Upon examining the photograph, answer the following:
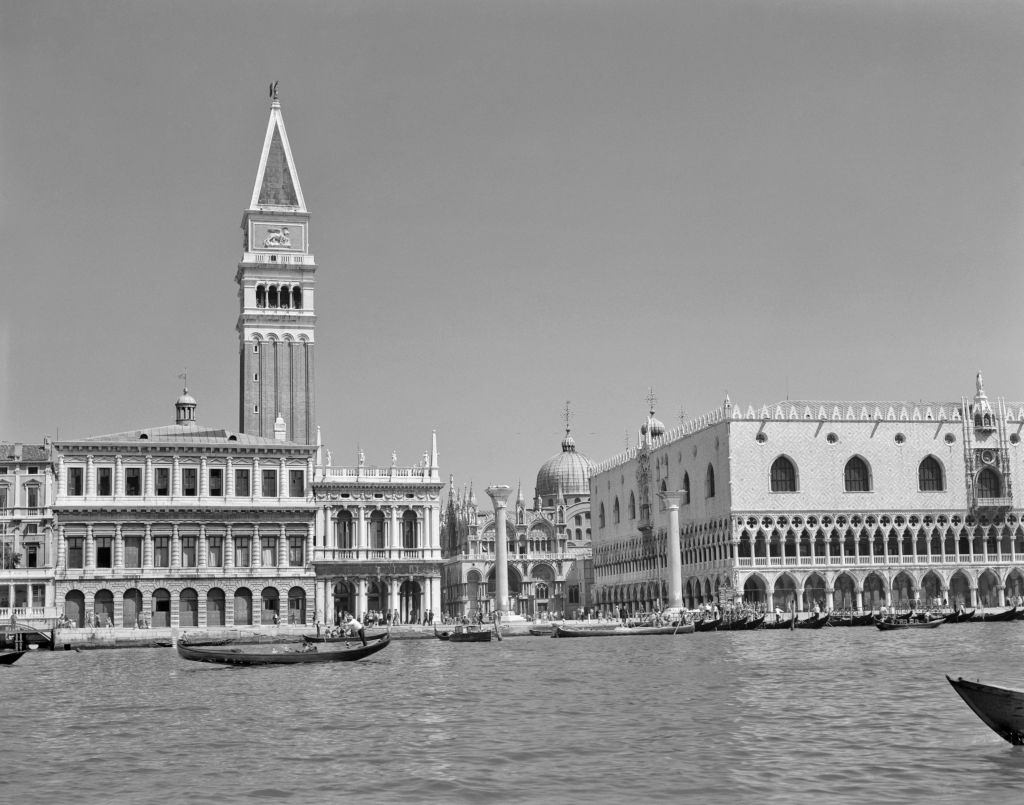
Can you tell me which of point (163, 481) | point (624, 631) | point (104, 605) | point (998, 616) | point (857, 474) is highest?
point (857, 474)

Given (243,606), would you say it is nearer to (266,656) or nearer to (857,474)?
(266,656)

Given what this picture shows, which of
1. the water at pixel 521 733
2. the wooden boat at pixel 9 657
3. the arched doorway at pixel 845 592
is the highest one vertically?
the arched doorway at pixel 845 592

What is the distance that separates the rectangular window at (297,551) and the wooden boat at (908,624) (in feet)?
87.5

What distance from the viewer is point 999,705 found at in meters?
19.4

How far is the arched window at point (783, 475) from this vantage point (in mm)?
81750

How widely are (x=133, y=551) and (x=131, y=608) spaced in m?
2.60

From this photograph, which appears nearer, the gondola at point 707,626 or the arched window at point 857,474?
the gondola at point 707,626

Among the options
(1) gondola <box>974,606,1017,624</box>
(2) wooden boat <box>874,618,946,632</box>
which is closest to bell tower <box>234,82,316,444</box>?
(2) wooden boat <box>874,618,946,632</box>

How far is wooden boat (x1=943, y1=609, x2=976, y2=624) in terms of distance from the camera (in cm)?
6969

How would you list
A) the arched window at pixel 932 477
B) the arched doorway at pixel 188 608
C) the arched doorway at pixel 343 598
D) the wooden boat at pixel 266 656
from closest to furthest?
1. the wooden boat at pixel 266 656
2. the arched doorway at pixel 188 608
3. the arched doorway at pixel 343 598
4. the arched window at pixel 932 477

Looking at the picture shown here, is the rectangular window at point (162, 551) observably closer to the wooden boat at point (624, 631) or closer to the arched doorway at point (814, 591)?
the wooden boat at point (624, 631)

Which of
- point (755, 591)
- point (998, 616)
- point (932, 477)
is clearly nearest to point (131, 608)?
point (755, 591)

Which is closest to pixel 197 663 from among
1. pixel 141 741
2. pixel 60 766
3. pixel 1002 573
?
pixel 141 741

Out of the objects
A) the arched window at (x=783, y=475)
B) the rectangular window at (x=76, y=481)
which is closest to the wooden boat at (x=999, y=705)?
the rectangular window at (x=76, y=481)
